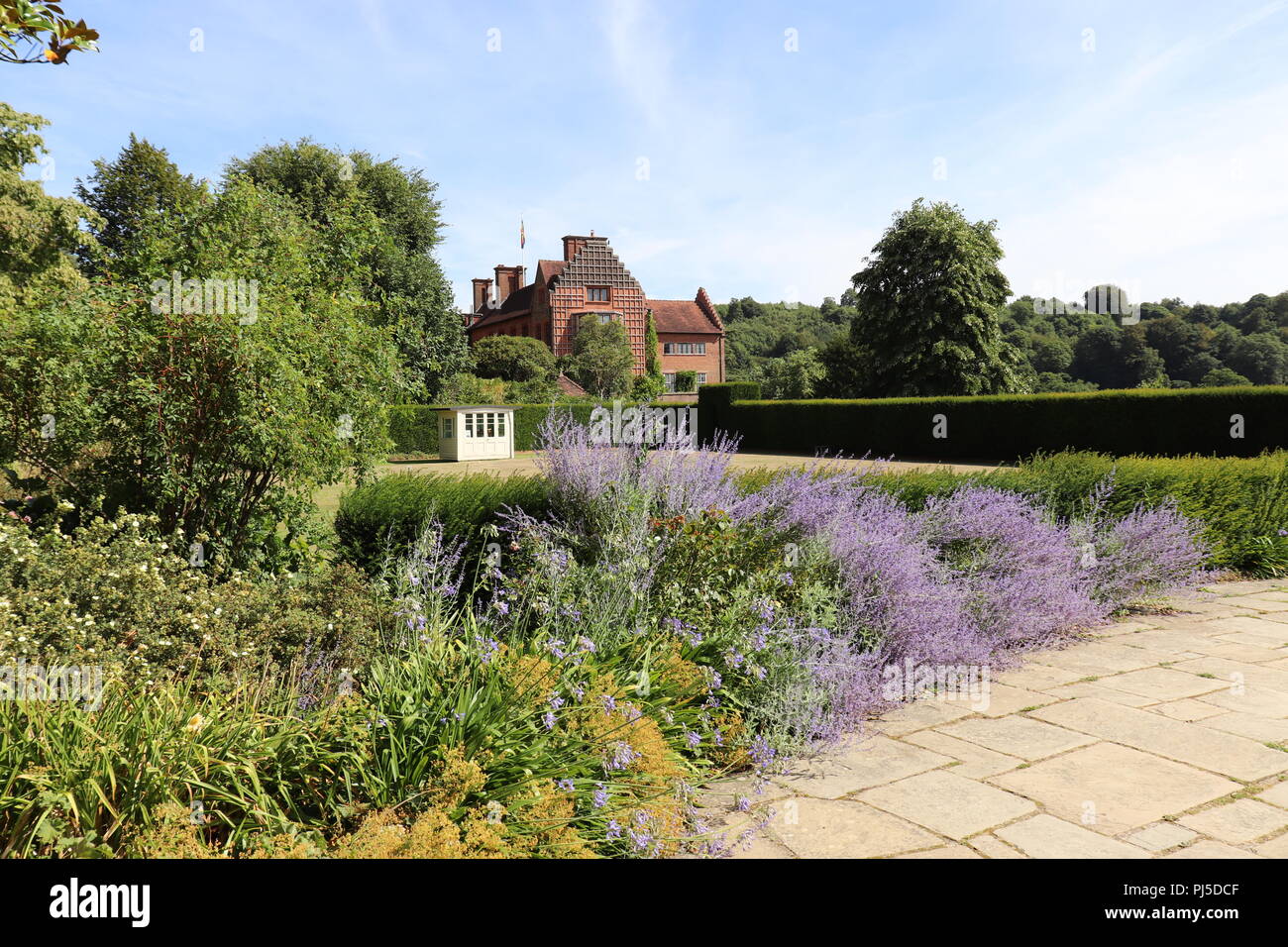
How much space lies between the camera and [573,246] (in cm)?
5509

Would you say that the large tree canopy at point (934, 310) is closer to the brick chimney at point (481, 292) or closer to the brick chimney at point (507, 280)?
the brick chimney at point (507, 280)

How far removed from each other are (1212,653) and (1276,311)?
57.6m

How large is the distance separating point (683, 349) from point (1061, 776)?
5648 cm

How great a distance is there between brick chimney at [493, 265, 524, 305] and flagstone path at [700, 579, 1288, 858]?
60.6 m

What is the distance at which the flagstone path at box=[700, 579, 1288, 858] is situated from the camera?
2.91 metres

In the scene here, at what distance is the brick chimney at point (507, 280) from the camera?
205ft

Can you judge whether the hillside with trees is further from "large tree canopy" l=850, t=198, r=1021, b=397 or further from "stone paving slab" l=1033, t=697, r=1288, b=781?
"stone paving slab" l=1033, t=697, r=1288, b=781

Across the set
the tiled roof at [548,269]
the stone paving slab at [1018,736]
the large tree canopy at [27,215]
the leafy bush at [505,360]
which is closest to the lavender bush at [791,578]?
the stone paving slab at [1018,736]

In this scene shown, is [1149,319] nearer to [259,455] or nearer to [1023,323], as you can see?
[1023,323]

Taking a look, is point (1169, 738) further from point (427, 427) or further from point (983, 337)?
point (983, 337)

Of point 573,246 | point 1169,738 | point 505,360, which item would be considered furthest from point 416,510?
point 573,246

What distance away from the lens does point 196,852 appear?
2.24 meters
